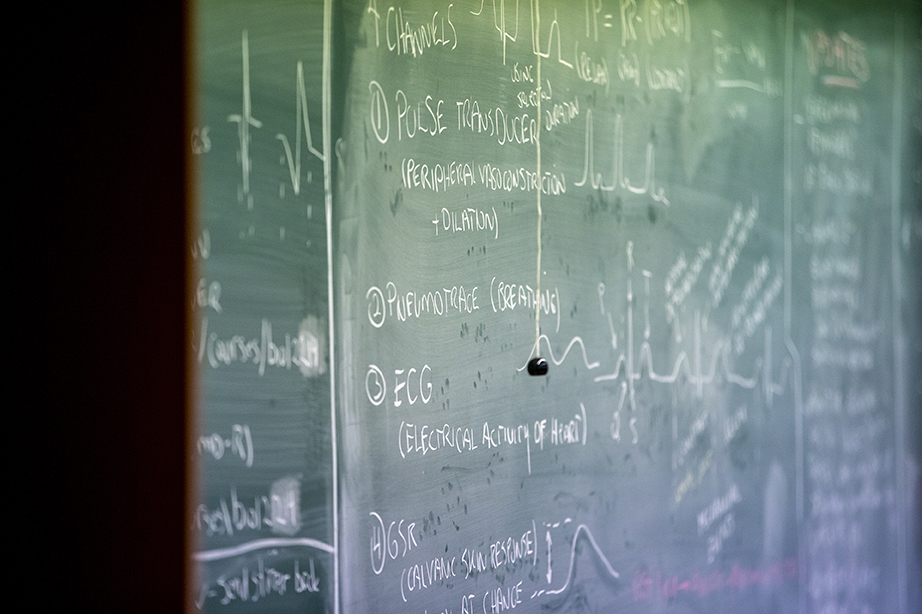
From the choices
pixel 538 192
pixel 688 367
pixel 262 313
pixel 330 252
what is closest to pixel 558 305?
pixel 538 192

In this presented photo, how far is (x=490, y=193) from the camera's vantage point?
90.8 inches

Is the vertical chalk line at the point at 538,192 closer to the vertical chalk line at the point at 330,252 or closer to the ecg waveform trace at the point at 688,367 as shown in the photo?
the ecg waveform trace at the point at 688,367

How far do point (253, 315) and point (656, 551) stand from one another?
58.1 inches

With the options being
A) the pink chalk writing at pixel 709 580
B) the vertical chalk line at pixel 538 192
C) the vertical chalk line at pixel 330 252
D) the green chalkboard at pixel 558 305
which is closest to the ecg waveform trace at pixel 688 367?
the green chalkboard at pixel 558 305

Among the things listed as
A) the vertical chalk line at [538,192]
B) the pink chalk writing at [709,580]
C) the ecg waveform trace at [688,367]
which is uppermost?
the vertical chalk line at [538,192]

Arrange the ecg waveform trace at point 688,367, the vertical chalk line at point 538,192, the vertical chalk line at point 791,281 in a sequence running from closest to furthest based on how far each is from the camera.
Answer: 1. the vertical chalk line at point 538,192
2. the ecg waveform trace at point 688,367
3. the vertical chalk line at point 791,281

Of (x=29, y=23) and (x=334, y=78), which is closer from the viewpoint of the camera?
(x=29, y=23)

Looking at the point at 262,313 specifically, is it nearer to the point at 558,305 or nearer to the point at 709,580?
the point at 558,305

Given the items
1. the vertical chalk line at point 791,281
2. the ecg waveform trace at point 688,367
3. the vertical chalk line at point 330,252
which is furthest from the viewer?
the vertical chalk line at point 791,281

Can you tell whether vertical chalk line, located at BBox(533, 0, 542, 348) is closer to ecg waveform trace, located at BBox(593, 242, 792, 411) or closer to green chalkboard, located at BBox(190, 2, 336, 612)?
ecg waveform trace, located at BBox(593, 242, 792, 411)

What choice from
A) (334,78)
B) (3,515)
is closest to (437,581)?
(334,78)

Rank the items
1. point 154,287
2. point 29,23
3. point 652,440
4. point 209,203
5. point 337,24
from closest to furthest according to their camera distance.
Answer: point 154,287, point 29,23, point 209,203, point 337,24, point 652,440

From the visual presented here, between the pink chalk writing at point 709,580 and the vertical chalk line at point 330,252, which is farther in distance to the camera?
the pink chalk writing at point 709,580

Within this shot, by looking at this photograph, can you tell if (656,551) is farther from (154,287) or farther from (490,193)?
(154,287)
